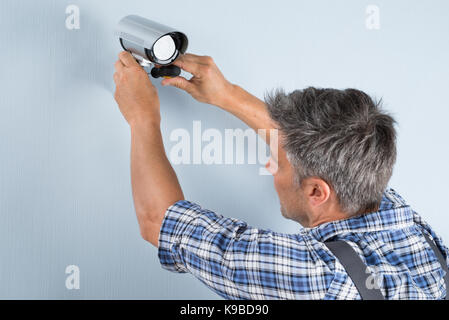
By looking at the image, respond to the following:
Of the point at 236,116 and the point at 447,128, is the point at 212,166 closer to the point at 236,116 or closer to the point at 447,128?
the point at 236,116

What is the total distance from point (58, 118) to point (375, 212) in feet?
2.21

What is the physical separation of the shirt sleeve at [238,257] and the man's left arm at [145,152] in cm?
4

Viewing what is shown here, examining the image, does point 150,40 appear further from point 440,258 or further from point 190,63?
point 440,258

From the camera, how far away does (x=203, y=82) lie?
0.99 m

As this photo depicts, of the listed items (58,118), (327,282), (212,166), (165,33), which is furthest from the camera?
(212,166)

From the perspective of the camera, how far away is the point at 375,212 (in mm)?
818

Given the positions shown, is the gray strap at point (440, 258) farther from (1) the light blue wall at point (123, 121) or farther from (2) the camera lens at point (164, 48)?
(2) the camera lens at point (164, 48)

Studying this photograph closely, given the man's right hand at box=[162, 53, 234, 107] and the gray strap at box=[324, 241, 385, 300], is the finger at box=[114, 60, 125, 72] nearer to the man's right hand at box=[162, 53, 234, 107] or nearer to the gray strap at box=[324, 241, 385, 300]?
the man's right hand at box=[162, 53, 234, 107]

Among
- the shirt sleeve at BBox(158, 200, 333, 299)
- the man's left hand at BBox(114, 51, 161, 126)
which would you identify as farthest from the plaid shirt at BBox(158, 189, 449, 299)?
the man's left hand at BBox(114, 51, 161, 126)

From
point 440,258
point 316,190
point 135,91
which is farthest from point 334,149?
point 135,91

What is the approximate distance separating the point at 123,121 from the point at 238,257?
0.42 m

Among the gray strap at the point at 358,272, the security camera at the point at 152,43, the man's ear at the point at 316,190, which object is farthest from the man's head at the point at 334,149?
the security camera at the point at 152,43

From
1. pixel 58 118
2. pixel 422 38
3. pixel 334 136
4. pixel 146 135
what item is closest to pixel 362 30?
pixel 422 38
